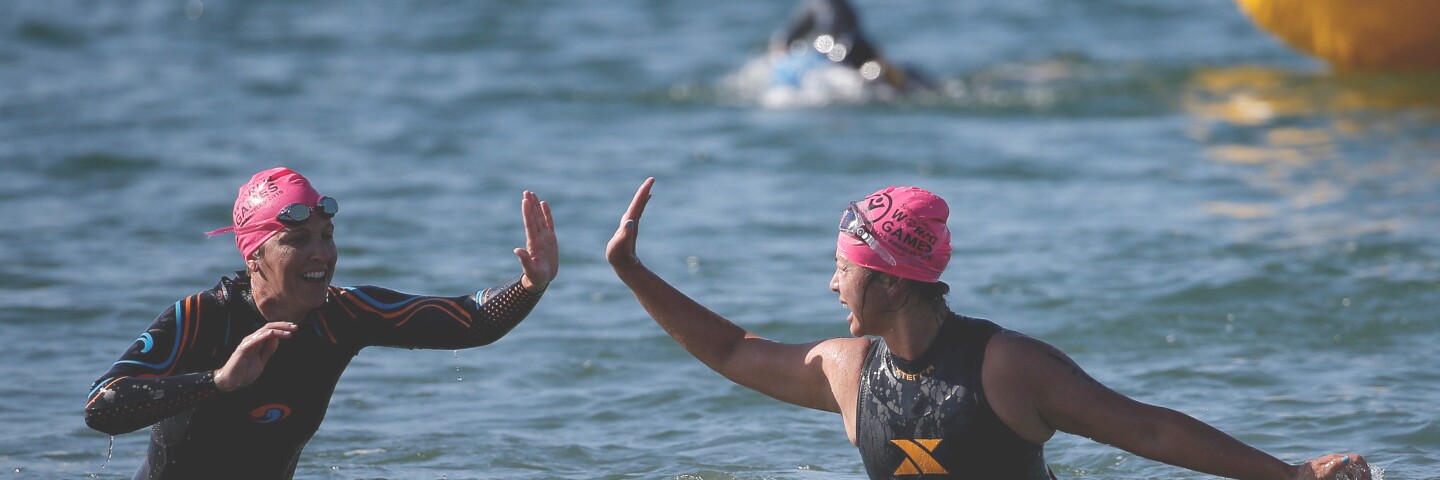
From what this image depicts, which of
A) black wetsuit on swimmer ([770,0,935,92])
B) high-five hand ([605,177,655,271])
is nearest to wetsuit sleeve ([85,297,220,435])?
high-five hand ([605,177,655,271])

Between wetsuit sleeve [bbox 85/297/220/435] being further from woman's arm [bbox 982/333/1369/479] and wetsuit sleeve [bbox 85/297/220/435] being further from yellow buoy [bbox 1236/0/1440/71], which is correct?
yellow buoy [bbox 1236/0/1440/71]

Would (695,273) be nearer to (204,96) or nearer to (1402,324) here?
(1402,324)

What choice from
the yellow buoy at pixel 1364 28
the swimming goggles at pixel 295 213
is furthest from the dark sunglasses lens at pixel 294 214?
the yellow buoy at pixel 1364 28

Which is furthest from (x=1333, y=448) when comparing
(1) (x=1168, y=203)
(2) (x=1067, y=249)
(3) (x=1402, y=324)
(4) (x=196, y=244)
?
(4) (x=196, y=244)

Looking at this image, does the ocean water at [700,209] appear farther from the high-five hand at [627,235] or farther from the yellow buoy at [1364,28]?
the high-five hand at [627,235]

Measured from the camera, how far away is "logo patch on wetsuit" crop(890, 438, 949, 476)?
14.7ft

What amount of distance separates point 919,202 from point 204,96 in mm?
14000

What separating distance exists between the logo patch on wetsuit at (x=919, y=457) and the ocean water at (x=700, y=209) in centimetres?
204

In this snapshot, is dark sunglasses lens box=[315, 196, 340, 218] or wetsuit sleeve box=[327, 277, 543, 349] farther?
wetsuit sleeve box=[327, 277, 543, 349]

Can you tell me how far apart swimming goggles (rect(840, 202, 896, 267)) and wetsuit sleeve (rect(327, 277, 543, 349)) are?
1.09 meters

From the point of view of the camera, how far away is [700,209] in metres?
12.1

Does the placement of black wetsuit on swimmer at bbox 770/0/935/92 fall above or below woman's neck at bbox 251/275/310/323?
above

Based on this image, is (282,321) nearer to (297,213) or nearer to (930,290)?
(297,213)

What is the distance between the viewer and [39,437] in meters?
6.95
